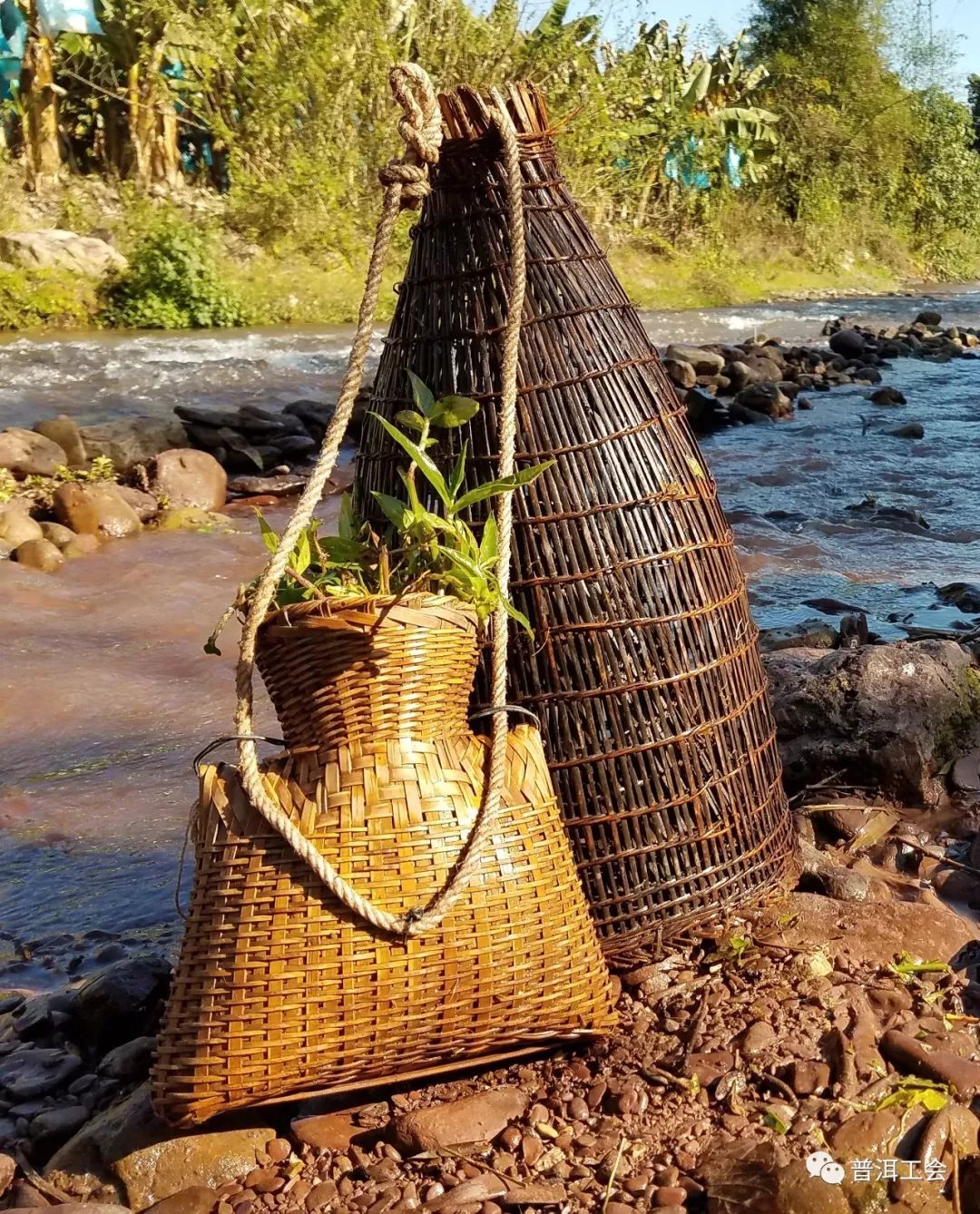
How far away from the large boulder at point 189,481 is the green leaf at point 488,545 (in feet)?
24.2

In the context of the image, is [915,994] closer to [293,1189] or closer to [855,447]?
[293,1189]

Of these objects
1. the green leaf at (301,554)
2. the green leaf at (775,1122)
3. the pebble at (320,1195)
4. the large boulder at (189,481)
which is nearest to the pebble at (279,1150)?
the pebble at (320,1195)

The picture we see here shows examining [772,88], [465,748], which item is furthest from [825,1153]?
[772,88]

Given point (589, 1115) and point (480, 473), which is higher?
point (480, 473)

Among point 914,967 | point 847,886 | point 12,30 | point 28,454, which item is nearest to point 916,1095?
point 914,967

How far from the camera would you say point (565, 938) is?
214 centimetres

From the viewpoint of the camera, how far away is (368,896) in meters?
2.00

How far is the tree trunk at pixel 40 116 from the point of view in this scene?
21672 mm

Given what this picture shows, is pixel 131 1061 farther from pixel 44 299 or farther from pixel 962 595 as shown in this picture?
pixel 44 299

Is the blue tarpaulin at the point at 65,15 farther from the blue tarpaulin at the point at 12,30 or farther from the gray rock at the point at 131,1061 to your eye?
the gray rock at the point at 131,1061

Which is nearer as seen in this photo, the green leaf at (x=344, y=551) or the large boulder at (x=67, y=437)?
the green leaf at (x=344, y=551)

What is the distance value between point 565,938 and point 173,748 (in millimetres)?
3185

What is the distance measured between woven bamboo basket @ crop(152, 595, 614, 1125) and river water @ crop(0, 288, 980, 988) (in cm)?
161

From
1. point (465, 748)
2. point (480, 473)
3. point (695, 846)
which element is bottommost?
point (695, 846)
